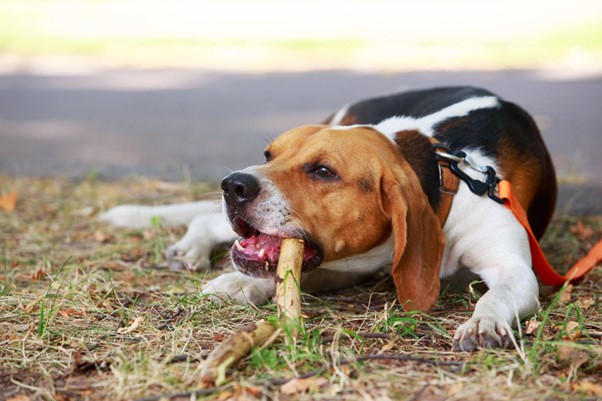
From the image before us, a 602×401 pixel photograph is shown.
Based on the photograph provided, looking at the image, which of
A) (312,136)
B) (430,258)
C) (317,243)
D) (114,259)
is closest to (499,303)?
(430,258)

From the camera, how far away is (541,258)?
16.5ft

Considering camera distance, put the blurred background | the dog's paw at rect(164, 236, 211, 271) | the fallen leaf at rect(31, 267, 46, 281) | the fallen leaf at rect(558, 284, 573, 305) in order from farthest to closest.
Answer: the blurred background < the dog's paw at rect(164, 236, 211, 271) < the fallen leaf at rect(31, 267, 46, 281) < the fallen leaf at rect(558, 284, 573, 305)

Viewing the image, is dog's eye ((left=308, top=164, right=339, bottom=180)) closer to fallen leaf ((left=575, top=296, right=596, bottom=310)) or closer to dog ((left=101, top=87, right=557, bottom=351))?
dog ((left=101, top=87, right=557, bottom=351))

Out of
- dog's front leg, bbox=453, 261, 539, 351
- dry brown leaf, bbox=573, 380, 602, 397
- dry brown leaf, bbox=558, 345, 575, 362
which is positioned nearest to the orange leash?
dog's front leg, bbox=453, 261, 539, 351

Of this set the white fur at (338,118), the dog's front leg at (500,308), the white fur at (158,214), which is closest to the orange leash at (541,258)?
the dog's front leg at (500,308)

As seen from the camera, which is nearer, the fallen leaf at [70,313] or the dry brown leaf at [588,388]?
the dry brown leaf at [588,388]

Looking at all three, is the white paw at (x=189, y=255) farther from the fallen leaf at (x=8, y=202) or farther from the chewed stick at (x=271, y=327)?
the fallen leaf at (x=8, y=202)

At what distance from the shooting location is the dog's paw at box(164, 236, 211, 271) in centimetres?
571

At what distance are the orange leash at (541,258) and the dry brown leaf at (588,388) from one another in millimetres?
1371

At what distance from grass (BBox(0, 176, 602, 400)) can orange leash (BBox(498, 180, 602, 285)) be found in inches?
3.5

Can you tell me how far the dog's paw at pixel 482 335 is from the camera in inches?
156

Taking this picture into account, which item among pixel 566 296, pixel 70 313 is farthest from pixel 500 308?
pixel 70 313

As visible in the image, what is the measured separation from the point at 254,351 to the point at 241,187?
857 millimetres

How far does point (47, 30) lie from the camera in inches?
853
